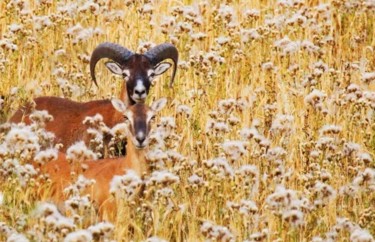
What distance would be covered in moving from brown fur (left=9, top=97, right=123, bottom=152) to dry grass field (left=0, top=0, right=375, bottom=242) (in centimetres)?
36

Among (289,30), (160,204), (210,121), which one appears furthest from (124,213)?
(289,30)

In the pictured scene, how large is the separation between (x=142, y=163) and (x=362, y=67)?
3.99 m

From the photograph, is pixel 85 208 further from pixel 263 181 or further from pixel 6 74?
pixel 6 74

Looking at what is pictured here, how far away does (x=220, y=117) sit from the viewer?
11.7m

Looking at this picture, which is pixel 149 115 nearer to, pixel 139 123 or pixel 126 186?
pixel 139 123

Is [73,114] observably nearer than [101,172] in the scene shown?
No

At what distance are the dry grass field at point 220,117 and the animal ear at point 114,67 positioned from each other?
15.4 inches

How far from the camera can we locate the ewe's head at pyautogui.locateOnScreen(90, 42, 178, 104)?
13.2 meters

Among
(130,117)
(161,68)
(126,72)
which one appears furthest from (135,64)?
(130,117)

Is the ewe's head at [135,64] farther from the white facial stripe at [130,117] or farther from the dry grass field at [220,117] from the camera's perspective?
the white facial stripe at [130,117]

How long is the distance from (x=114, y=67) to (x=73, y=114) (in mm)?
599

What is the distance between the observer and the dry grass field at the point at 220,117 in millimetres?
9375

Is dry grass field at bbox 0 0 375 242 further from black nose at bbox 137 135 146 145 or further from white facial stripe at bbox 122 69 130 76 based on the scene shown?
white facial stripe at bbox 122 69 130 76

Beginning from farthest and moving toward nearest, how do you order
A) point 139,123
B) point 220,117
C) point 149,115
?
1. point 220,117
2. point 149,115
3. point 139,123
